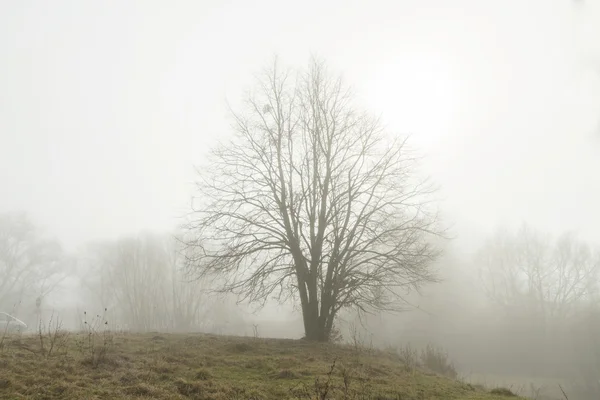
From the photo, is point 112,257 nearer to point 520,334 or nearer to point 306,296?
point 306,296

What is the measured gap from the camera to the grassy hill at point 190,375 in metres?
5.89

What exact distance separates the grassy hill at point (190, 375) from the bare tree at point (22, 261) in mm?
52983

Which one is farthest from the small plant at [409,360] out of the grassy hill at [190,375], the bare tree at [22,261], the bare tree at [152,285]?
the bare tree at [22,261]

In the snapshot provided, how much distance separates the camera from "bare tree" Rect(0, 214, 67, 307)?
52.5m

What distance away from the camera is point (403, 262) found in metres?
13.4

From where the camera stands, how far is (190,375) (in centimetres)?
730

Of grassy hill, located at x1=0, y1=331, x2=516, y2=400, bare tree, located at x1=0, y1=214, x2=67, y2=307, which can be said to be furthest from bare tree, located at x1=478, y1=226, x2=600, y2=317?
bare tree, located at x1=0, y1=214, x2=67, y2=307

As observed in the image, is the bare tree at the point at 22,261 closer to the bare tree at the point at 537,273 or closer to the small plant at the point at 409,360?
the small plant at the point at 409,360

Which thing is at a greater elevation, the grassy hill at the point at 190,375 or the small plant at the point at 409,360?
the grassy hill at the point at 190,375

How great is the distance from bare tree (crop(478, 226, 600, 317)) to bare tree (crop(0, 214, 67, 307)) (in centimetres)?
6146

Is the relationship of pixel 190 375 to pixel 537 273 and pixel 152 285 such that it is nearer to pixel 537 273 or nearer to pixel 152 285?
pixel 152 285

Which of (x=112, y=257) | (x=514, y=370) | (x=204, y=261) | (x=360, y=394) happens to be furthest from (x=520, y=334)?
(x=112, y=257)

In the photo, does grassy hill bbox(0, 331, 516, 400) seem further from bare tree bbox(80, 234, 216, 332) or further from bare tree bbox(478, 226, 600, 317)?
bare tree bbox(478, 226, 600, 317)

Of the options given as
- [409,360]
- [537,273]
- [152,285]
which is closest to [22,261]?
[152,285]
